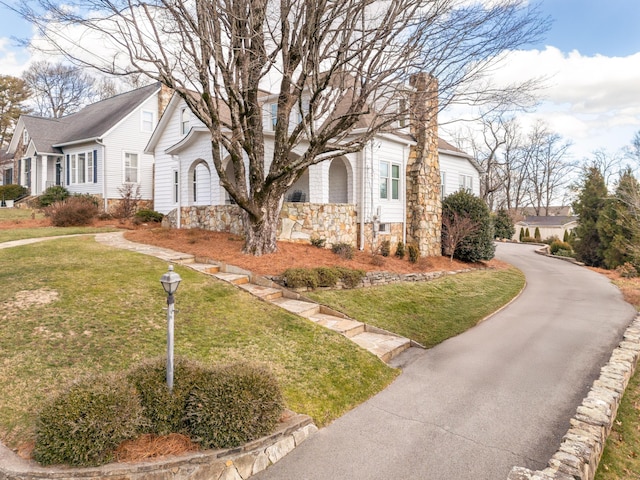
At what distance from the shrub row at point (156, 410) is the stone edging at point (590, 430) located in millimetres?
2698

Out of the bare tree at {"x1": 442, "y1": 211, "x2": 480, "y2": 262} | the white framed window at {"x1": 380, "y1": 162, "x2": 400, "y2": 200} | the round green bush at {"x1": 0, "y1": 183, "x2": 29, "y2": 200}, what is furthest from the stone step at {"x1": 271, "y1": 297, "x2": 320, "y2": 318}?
the round green bush at {"x1": 0, "y1": 183, "x2": 29, "y2": 200}

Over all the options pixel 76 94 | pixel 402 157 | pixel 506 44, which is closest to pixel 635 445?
pixel 506 44

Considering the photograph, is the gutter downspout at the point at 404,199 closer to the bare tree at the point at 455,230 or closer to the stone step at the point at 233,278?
the bare tree at the point at 455,230

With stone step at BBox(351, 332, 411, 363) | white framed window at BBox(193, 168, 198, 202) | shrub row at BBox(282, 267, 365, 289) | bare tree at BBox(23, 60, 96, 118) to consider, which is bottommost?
stone step at BBox(351, 332, 411, 363)

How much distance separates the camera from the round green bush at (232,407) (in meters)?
4.03

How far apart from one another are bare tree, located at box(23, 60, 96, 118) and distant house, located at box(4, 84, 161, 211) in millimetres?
11376

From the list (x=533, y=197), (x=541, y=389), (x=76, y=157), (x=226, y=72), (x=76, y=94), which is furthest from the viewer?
(x=533, y=197)

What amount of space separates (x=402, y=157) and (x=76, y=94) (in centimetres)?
3511

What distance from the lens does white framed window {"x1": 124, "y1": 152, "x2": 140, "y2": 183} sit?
22.8m

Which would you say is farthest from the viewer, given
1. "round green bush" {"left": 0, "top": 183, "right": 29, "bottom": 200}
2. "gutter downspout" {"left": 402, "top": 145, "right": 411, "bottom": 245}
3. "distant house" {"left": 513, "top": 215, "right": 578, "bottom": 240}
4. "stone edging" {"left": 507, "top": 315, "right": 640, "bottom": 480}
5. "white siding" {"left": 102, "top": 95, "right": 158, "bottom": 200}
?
"distant house" {"left": 513, "top": 215, "right": 578, "bottom": 240}

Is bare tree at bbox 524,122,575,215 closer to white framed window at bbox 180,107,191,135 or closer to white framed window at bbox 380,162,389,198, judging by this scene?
white framed window at bbox 380,162,389,198

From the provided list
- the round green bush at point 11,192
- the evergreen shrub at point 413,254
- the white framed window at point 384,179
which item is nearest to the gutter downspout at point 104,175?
the round green bush at point 11,192

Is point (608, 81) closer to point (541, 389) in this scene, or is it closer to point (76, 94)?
point (541, 389)

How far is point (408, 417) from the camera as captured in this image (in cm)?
515
